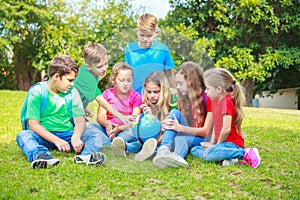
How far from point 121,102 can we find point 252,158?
1.26m

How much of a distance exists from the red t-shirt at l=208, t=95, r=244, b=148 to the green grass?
0.33m

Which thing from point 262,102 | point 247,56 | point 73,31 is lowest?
point 262,102

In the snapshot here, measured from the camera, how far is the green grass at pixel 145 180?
2.83 m

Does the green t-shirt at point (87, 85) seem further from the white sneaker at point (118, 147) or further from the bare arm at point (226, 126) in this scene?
the bare arm at point (226, 126)

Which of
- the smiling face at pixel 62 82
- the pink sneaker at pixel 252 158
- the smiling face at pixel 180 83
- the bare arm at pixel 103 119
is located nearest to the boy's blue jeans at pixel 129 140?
the bare arm at pixel 103 119

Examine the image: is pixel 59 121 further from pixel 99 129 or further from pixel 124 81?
pixel 124 81

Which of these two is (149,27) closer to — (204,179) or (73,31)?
(204,179)

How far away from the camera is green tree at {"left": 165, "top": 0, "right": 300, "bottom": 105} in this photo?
13945 millimetres

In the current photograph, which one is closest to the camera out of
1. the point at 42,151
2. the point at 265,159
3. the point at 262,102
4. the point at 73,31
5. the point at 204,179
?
the point at 204,179

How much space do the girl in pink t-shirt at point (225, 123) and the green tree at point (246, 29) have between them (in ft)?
32.0

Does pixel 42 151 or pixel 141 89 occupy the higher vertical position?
pixel 141 89

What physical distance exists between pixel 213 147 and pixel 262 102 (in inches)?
813

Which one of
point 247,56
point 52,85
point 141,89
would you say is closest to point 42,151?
point 52,85

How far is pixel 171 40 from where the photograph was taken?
3627 millimetres
